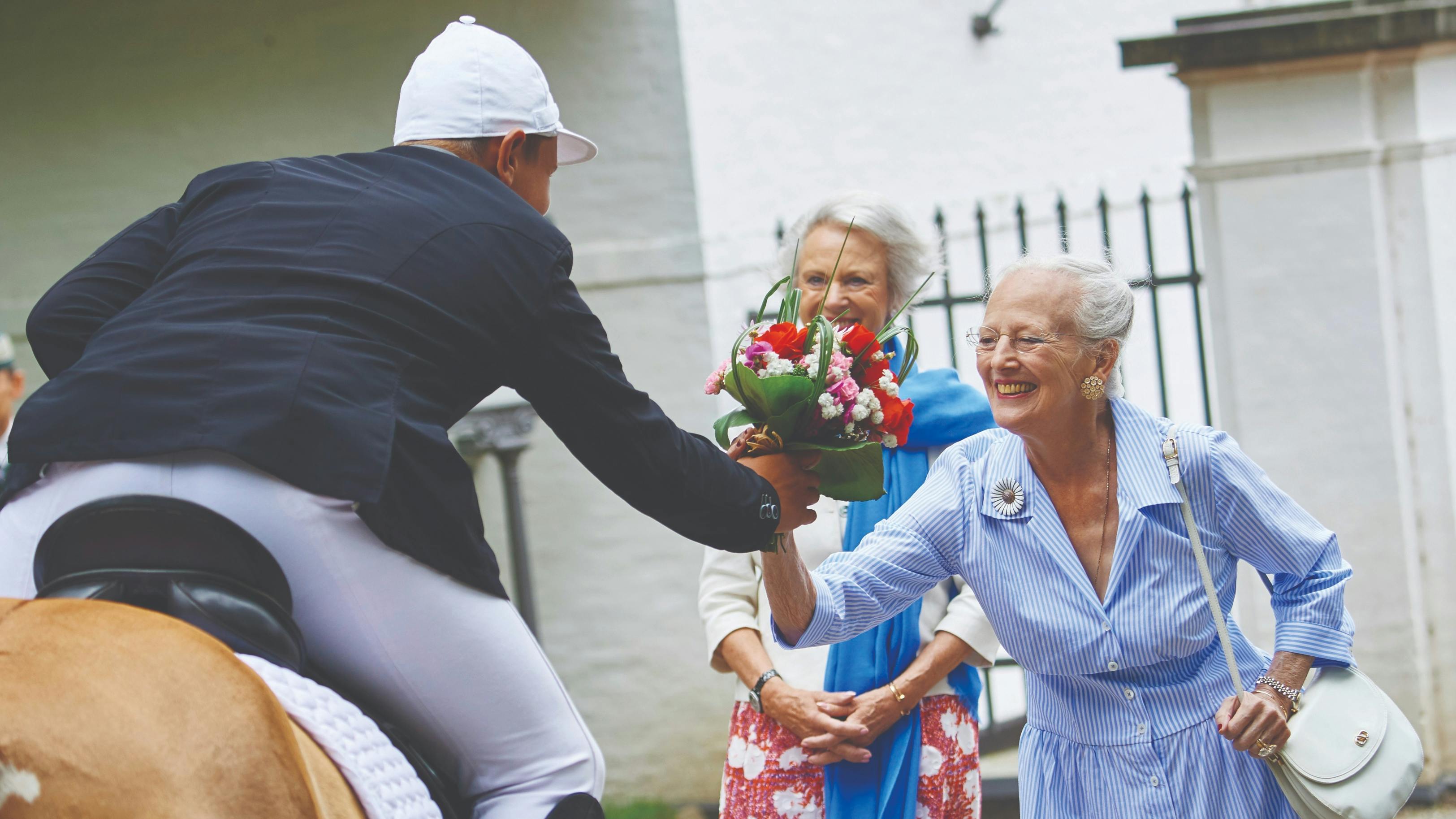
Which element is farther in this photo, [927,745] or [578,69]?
[578,69]

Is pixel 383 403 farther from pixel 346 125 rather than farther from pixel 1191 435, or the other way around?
pixel 346 125

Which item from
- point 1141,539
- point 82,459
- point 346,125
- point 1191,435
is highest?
point 346,125

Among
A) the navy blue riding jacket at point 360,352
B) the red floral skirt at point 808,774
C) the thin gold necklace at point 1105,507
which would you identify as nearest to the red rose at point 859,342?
the navy blue riding jacket at point 360,352

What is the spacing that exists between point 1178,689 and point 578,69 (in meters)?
4.58

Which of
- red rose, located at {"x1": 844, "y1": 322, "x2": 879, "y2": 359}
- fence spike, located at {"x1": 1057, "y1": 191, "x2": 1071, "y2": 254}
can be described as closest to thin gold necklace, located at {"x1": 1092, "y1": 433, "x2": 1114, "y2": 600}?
red rose, located at {"x1": 844, "y1": 322, "x2": 879, "y2": 359}

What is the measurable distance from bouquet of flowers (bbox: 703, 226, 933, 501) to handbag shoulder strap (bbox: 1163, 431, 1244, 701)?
1.80ft

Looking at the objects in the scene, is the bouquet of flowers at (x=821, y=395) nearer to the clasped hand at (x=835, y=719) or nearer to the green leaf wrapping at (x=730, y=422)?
the green leaf wrapping at (x=730, y=422)

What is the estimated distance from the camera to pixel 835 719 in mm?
3025

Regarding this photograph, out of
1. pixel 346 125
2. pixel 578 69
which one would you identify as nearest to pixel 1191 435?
pixel 578 69

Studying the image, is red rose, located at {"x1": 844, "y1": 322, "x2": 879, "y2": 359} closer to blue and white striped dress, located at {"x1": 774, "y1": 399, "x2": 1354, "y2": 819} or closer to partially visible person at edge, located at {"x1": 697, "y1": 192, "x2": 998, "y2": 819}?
partially visible person at edge, located at {"x1": 697, "y1": 192, "x2": 998, "y2": 819}

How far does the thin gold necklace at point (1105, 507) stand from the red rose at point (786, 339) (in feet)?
2.36

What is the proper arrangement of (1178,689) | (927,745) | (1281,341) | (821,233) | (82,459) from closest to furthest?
(82,459)
(1178,689)
(927,745)
(821,233)
(1281,341)

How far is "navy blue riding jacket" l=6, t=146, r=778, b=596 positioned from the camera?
6.18 ft

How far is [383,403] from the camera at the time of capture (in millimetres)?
1967
